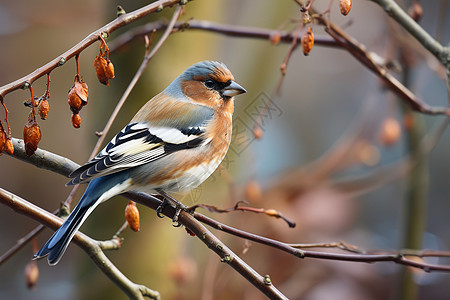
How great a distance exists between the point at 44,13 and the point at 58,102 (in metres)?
1.02

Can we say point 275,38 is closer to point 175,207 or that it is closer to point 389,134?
point 175,207

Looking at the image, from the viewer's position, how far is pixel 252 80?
11.9 feet

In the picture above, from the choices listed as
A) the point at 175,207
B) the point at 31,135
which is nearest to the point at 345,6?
the point at 175,207

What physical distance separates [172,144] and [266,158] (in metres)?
3.47

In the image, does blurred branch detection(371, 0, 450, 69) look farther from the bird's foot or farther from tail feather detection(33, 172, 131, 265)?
tail feather detection(33, 172, 131, 265)

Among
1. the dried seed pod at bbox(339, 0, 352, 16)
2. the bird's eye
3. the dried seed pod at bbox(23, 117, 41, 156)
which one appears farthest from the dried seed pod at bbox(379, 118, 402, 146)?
the dried seed pod at bbox(23, 117, 41, 156)

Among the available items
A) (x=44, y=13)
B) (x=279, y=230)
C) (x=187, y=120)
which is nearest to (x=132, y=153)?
(x=187, y=120)

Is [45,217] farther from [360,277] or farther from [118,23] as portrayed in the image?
[360,277]

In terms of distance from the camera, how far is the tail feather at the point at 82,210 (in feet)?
5.67

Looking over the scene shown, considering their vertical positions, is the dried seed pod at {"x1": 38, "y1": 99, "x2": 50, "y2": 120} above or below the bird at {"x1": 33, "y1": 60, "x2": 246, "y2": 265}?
below

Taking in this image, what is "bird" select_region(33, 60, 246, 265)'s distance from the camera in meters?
2.03

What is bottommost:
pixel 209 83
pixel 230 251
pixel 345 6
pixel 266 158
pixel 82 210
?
pixel 82 210

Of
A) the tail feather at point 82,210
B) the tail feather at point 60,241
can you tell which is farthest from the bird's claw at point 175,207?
the tail feather at point 60,241

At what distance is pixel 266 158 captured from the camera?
5719 mm
